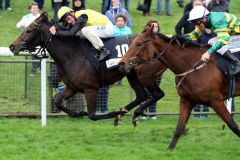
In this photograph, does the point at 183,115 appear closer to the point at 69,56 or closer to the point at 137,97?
the point at 137,97

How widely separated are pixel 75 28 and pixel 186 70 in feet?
6.90

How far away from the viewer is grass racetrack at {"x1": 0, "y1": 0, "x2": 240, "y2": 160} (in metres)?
9.57

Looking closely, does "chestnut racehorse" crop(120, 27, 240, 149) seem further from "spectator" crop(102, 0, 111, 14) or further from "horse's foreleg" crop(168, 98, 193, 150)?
"spectator" crop(102, 0, 111, 14)

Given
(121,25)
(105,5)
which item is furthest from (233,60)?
(105,5)

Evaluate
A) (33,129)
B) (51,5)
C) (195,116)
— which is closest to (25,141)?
(33,129)

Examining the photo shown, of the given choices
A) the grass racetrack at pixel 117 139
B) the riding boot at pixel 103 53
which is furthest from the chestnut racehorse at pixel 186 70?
the riding boot at pixel 103 53

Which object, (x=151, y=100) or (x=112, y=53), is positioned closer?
(x=112, y=53)

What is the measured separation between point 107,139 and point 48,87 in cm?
262

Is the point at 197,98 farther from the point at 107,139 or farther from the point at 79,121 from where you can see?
the point at 79,121

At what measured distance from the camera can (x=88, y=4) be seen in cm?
2342

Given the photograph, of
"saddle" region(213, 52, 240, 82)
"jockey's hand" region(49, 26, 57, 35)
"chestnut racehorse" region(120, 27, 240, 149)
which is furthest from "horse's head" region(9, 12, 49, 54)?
"saddle" region(213, 52, 240, 82)

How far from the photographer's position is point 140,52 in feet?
32.5

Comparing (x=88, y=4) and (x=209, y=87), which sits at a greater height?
(x=209, y=87)

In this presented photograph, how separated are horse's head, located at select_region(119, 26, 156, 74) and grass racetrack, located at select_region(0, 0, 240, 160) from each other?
121cm
